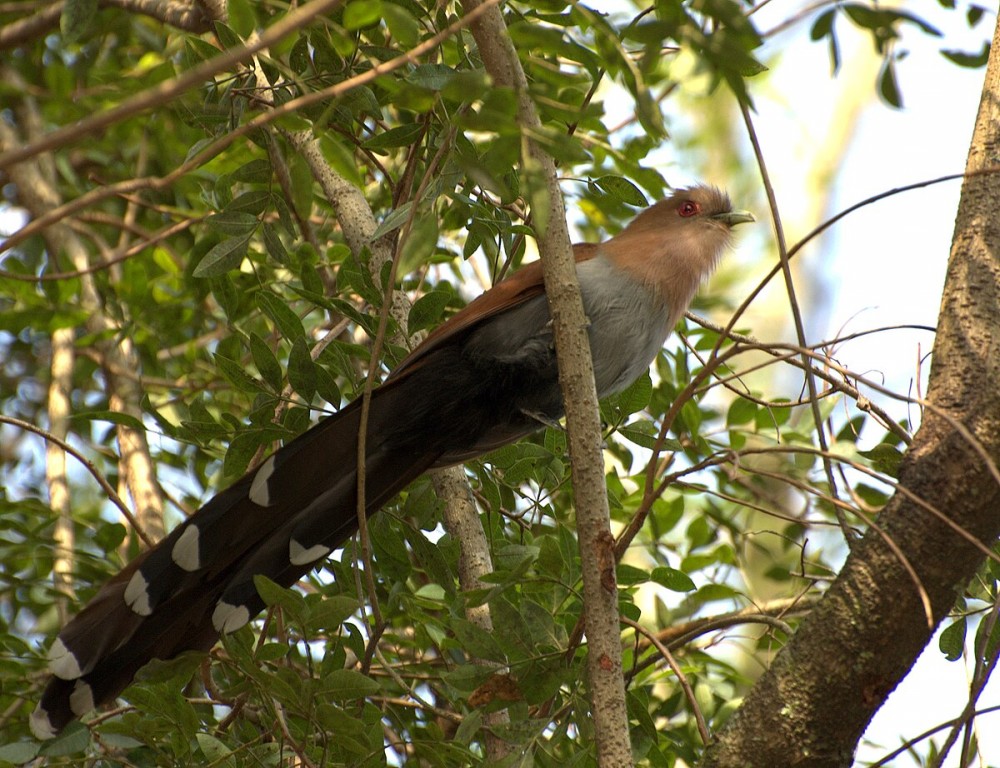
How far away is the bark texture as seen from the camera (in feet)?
5.02

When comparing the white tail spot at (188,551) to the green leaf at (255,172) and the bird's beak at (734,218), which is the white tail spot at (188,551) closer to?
the green leaf at (255,172)

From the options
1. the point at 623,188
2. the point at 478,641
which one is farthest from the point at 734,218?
the point at 478,641

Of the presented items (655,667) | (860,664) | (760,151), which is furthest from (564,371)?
(655,667)

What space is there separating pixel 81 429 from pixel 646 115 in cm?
274

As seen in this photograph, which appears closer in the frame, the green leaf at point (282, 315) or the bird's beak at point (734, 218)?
the green leaf at point (282, 315)

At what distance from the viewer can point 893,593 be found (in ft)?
5.04

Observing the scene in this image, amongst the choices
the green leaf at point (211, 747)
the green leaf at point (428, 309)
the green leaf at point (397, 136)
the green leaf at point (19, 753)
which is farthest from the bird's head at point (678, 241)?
the green leaf at point (19, 753)

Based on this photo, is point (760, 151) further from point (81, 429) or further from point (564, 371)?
point (81, 429)

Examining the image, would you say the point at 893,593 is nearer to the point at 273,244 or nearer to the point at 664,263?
the point at 664,263

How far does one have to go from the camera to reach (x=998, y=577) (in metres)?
2.12

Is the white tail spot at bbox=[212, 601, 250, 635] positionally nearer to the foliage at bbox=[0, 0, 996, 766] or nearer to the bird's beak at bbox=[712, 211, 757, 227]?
the foliage at bbox=[0, 0, 996, 766]

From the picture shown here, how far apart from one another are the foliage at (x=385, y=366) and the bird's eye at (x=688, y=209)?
0.25m

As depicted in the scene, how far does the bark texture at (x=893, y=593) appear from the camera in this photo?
153 centimetres

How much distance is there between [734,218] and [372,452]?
134 centimetres
